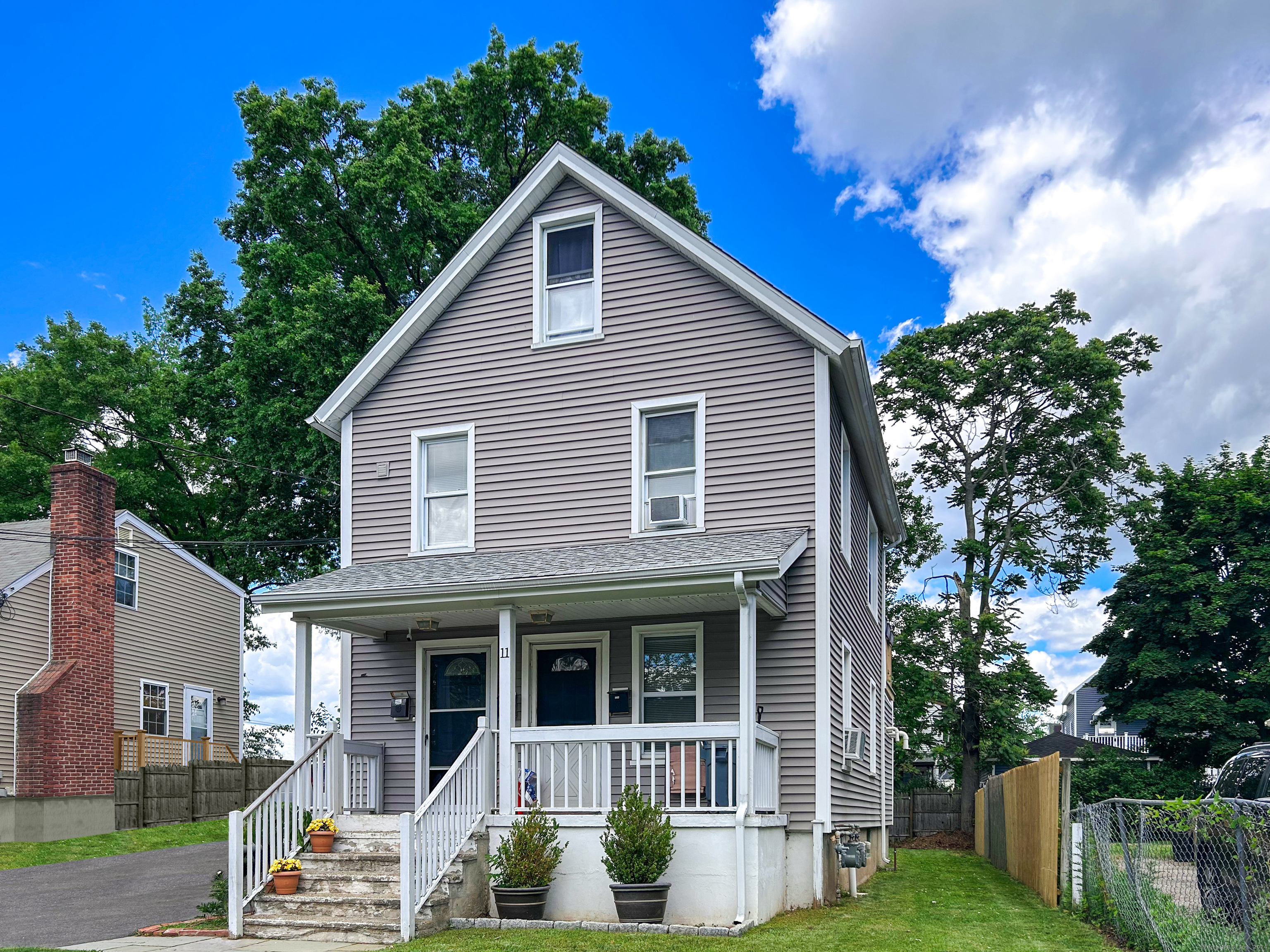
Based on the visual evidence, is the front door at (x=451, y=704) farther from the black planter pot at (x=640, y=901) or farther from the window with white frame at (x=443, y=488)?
the black planter pot at (x=640, y=901)

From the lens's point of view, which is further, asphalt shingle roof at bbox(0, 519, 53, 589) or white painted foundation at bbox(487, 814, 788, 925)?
asphalt shingle roof at bbox(0, 519, 53, 589)

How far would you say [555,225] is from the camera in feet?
49.2

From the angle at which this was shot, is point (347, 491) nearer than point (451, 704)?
No

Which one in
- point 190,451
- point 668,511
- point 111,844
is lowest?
point 111,844

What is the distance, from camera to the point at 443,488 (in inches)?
589

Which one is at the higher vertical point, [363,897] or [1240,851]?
[1240,851]

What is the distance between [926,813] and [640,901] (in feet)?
75.2

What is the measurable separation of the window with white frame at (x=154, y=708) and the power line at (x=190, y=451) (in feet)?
17.4

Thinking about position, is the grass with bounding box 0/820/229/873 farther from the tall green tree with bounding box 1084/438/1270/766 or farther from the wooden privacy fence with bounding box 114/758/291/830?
the tall green tree with bounding box 1084/438/1270/766

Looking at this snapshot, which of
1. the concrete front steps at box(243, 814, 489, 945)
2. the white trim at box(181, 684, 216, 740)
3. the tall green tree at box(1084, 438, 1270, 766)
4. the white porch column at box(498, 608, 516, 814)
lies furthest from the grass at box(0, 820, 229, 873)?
the tall green tree at box(1084, 438, 1270, 766)

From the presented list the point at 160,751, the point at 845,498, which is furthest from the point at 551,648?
the point at 160,751

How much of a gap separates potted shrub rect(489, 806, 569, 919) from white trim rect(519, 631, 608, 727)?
2270 mm

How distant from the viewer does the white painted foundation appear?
10781 millimetres

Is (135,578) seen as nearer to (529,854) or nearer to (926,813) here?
(529,854)
